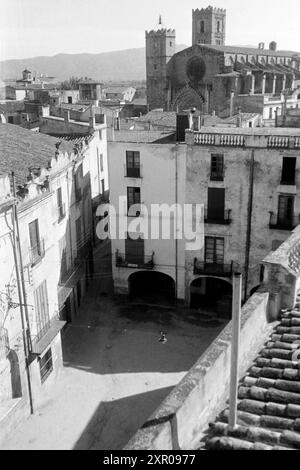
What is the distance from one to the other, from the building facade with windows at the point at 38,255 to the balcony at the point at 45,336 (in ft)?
0.16

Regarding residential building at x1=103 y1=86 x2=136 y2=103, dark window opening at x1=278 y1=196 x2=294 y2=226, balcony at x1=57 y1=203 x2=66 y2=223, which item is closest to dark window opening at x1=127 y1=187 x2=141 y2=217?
balcony at x1=57 y1=203 x2=66 y2=223

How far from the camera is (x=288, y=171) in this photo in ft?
104

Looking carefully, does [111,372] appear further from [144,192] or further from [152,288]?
[144,192]

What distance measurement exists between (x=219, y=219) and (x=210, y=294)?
7684mm

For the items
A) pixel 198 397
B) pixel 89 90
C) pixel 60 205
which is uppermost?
pixel 89 90

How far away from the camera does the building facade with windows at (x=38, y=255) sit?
2227 cm

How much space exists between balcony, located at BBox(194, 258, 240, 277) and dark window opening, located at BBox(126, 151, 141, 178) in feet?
24.8

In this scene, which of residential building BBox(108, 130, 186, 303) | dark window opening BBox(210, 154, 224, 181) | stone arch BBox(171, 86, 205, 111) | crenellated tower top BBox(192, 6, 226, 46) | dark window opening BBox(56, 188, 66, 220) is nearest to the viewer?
dark window opening BBox(56, 188, 66, 220)

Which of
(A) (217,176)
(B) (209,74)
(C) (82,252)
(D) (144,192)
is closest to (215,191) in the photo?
(A) (217,176)

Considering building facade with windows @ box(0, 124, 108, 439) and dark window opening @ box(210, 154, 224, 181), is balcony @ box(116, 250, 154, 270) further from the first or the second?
dark window opening @ box(210, 154, 224, 181)

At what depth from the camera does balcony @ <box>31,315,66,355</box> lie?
24.2 meters
